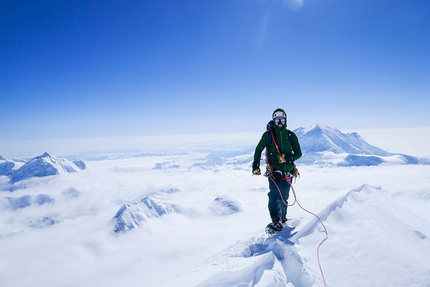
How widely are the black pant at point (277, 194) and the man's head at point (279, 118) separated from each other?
1716 mm

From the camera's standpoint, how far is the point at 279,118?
7168 mm

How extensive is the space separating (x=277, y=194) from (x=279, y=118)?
2.63 metres

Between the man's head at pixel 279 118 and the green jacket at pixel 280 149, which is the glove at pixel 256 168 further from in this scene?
the man's head at pixel 279 118

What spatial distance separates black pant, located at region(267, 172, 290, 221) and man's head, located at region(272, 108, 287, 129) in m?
1.72

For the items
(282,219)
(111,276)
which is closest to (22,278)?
(111,276)

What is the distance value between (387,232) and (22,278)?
29130 centimetres

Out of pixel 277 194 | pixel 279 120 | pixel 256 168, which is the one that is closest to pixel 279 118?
pixel 279 120

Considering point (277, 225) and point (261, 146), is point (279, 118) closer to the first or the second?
point (261, 146)

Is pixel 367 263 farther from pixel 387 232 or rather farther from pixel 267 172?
pixel 267 172

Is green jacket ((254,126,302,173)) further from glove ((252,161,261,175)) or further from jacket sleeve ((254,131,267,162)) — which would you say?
glove ((252,161,261,175))

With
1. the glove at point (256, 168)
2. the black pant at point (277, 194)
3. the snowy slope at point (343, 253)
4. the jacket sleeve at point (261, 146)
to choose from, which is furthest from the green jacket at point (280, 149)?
the snowy slope at point (343, 253)

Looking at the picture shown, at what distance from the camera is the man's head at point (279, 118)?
7.16 metres

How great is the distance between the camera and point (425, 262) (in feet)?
14.2

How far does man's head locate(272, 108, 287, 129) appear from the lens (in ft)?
23.5
